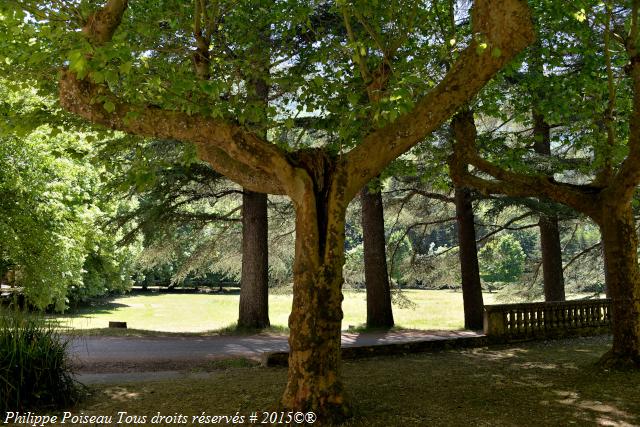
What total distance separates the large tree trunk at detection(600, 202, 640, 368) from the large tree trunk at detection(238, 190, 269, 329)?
976 cm

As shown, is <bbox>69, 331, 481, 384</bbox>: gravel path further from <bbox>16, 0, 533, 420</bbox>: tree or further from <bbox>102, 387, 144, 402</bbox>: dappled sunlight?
<bbox>16, 0, 533, 420</bbox>: tree

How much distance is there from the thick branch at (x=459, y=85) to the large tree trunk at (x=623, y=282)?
162 inches

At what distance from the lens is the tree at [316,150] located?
571 cm

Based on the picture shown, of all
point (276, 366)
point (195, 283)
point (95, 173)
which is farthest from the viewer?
point (195, 283)

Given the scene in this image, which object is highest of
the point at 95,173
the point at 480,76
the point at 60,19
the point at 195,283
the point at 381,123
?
the point at 95,173

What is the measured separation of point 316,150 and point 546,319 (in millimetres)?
9009

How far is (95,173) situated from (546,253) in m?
18.5

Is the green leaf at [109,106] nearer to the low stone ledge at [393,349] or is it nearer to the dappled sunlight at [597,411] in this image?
the low stone ledge at [393,349]

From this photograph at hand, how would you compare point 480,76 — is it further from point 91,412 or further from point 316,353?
point 91,412

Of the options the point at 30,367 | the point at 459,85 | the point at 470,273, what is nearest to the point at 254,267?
the point at 470,273

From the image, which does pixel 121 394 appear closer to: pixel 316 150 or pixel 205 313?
pixel 316 150

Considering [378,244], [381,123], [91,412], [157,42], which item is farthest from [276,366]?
[378,244]

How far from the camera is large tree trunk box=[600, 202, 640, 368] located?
8.25 m

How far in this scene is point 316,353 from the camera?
18.6ft
